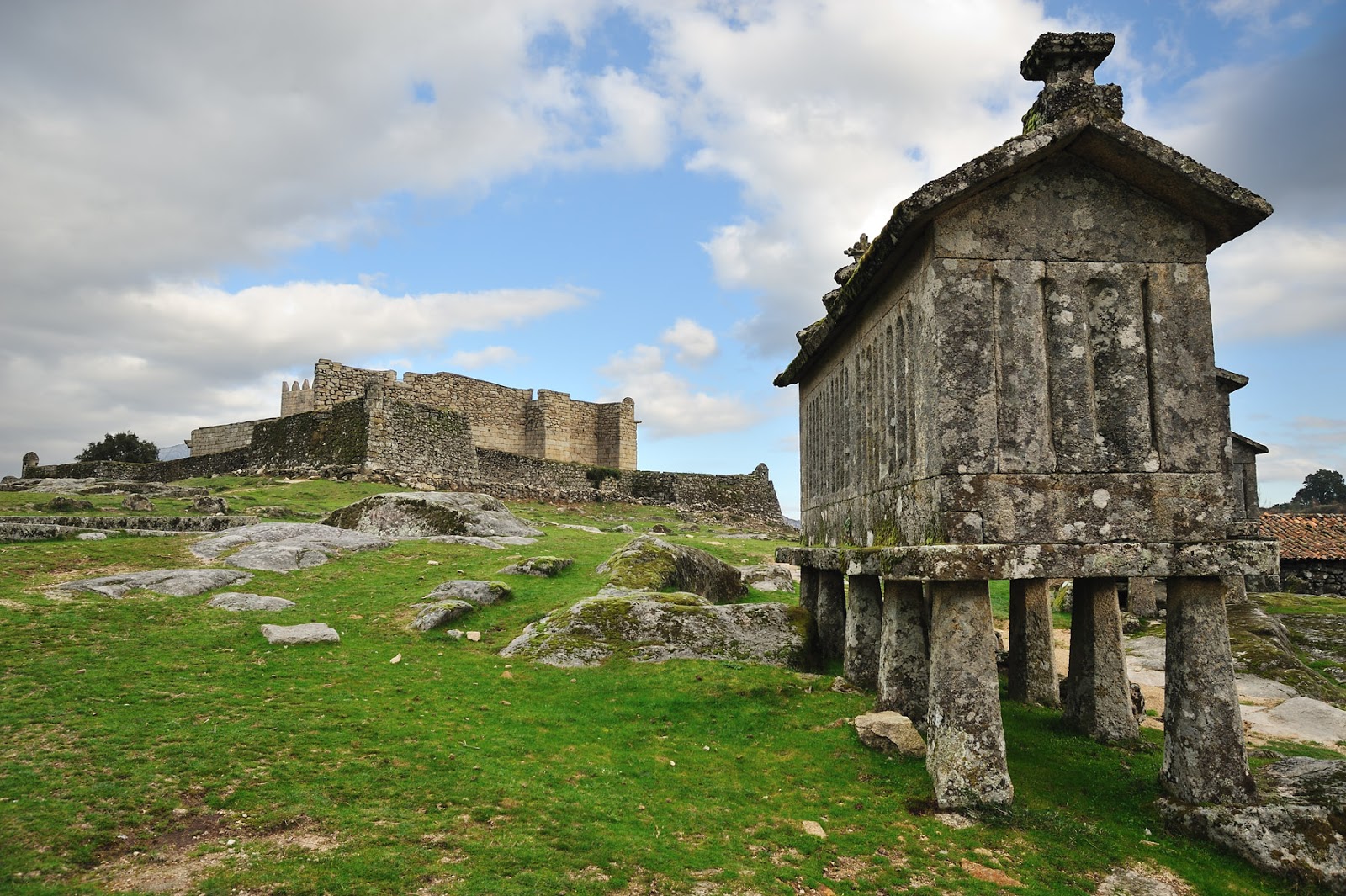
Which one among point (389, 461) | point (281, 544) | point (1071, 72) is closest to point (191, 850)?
point (1071, 72)

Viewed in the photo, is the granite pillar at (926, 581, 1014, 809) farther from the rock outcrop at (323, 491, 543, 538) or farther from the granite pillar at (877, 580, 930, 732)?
the rock outcrop at (323, 491, 543, 538)

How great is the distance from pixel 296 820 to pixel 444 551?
13.0m

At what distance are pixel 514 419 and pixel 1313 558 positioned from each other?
1665 inches

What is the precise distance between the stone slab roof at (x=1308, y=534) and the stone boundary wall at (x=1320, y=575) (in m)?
0.37

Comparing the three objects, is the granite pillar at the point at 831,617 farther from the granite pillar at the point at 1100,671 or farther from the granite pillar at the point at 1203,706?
the granite pillar at the point at 1203,706

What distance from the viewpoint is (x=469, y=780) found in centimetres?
805

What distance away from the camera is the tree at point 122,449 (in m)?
55.8

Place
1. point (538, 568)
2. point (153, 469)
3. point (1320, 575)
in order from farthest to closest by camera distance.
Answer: point (153, 469) < point (1320, 575) < point (538, 568)

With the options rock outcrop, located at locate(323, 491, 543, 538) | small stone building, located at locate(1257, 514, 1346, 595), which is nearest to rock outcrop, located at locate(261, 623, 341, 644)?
rock outcrop, located at locate(323, 491, 543, 538)

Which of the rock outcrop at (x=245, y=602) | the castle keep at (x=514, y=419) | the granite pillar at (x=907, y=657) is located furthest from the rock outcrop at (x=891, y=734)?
the castle keep at (x=514, y=419)

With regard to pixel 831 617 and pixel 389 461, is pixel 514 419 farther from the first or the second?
pixel 831 617

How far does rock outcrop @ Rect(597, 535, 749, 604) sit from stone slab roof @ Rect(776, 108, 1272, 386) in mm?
9477

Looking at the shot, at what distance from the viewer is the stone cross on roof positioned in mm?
8602

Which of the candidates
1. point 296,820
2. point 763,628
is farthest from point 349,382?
point 296,820
